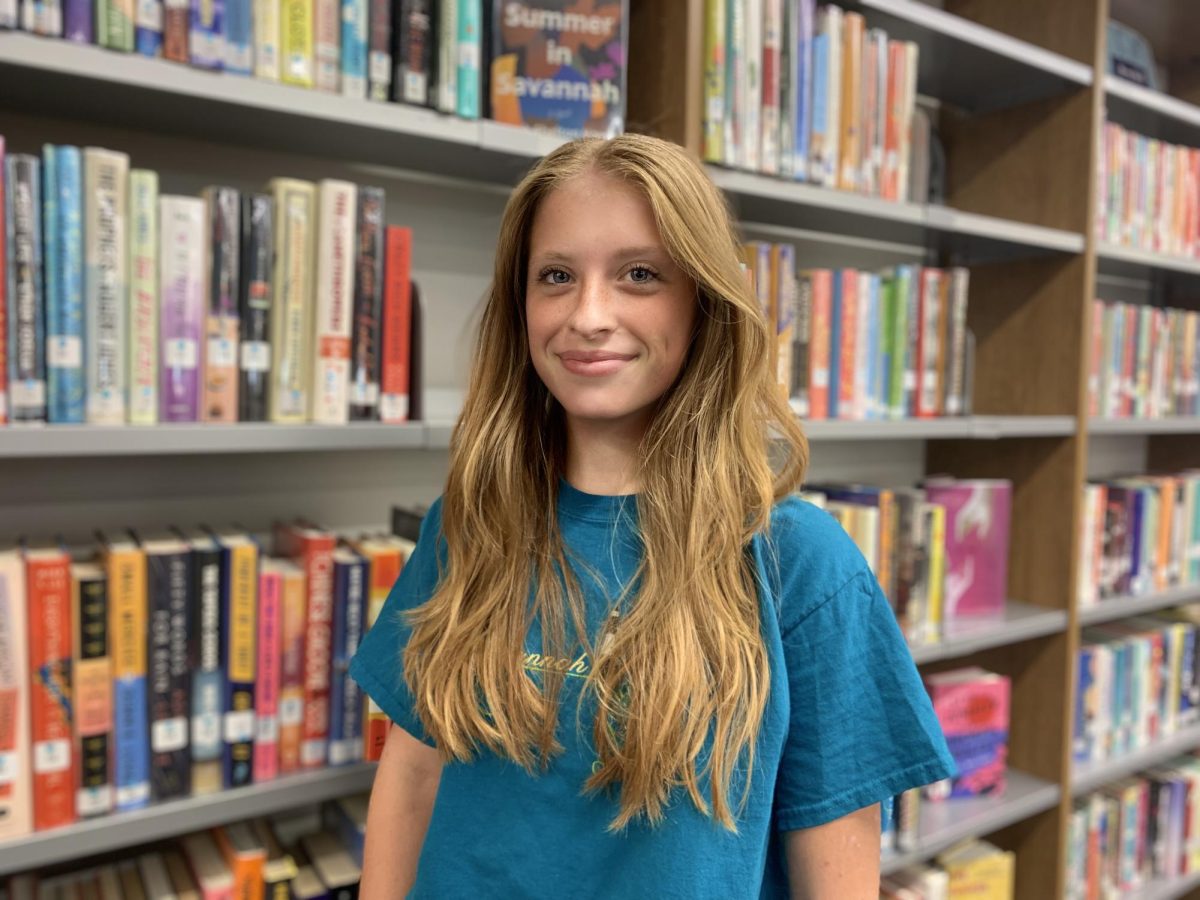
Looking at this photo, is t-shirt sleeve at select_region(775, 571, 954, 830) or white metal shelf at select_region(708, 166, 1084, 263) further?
white metal shelf at select_region(708, 166, 1084, 263)

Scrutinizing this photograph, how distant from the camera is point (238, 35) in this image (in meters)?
0.97

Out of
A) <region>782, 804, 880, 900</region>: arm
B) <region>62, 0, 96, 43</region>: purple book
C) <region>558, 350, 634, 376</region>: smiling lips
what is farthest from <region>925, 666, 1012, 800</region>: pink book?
<region>62, 0, 96, 43</region>: purple book

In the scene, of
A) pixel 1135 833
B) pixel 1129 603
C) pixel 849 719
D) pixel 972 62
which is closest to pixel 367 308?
pixel 849 719

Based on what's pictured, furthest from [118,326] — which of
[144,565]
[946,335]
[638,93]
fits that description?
[946,335]

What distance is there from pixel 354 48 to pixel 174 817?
3.10ft

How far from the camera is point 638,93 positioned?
52.1 inches

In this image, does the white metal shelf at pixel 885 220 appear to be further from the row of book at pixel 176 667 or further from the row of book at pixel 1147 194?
the row of book at pixel 176 667

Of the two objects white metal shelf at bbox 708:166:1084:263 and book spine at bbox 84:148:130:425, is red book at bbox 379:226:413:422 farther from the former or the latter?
white metal shelf at bbox 708:166:1084:263

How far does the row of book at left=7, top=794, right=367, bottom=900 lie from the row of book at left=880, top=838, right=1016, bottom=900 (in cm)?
100

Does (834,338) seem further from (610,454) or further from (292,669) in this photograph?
(292,669)

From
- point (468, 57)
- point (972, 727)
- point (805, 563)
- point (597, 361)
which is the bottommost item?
point (972, 727)

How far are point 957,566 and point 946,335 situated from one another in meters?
0.46

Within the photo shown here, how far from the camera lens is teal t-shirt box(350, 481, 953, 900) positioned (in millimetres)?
739

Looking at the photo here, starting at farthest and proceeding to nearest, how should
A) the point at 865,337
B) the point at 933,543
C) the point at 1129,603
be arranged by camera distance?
1. the point at 1129,603
2. the point at 933,543
3. the point at 865,337
